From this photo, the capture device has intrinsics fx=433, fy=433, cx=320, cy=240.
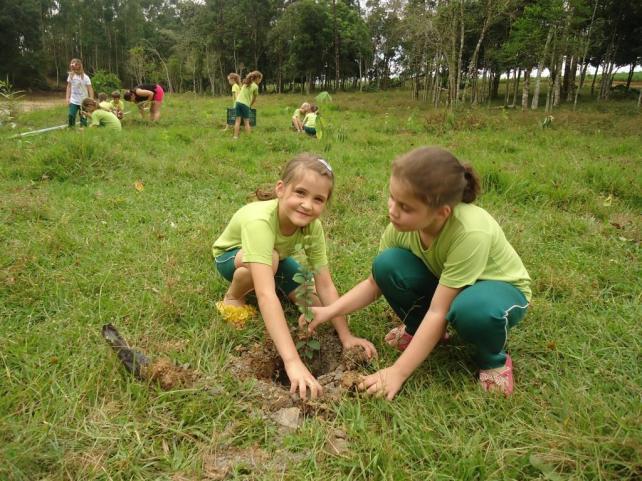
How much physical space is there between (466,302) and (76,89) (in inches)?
391

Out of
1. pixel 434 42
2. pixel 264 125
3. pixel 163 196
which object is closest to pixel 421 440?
pixel 163 196

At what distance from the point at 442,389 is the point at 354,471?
551 mm

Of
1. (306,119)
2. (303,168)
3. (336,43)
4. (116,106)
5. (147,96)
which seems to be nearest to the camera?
(303,168)

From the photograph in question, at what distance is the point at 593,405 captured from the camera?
5.12 ft

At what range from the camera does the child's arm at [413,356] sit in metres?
1.68

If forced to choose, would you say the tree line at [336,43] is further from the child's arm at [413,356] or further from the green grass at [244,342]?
the child's arm at [413,356]

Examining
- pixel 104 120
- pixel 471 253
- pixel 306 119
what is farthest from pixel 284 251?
pixel 306 119

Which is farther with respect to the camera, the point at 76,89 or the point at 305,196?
the point at 76,89

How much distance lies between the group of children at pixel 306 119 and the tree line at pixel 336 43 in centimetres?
684

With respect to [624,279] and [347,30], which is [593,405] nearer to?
[624,279]

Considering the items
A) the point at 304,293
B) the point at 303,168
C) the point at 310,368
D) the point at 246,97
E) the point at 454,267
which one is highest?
the point at 246,97

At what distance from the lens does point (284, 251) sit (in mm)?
2340

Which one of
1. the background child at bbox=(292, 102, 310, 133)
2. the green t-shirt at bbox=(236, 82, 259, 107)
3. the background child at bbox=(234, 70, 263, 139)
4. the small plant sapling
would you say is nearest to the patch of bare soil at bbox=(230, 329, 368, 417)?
the small plant sapling

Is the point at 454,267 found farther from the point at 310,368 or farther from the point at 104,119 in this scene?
the point at 104,119
